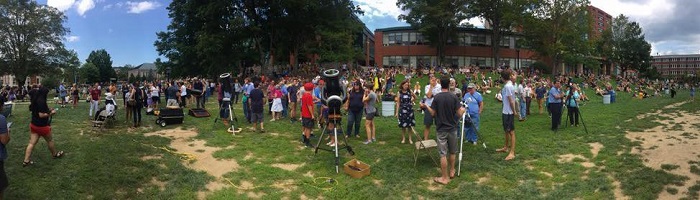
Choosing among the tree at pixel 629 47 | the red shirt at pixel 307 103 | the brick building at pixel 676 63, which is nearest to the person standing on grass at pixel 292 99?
the red shirt at pixel 307 103

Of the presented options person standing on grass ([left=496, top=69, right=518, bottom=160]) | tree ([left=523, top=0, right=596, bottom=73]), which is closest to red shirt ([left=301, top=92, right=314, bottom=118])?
person standing on grass ([left=496, top=69, right=518, bottom=160])

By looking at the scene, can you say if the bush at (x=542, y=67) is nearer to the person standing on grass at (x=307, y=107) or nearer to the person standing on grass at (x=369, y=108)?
the person standing on grass at (x=369, y=108)

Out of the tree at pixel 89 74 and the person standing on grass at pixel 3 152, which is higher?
the tree at pixel 89 74

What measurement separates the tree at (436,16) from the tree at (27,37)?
133ft

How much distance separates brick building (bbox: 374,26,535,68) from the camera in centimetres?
5134

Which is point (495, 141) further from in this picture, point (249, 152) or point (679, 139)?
point (249, 152)

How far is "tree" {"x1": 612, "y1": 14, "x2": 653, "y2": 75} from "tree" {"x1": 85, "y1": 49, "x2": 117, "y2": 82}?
409 feet

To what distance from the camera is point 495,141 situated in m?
10.5

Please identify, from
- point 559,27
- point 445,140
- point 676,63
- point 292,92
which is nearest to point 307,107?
point 445,140

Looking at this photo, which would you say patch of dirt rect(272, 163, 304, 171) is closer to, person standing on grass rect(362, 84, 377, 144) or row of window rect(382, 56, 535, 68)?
person standing on grass rect(362, 84, 377, 144)

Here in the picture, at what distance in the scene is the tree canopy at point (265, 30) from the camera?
35.2m

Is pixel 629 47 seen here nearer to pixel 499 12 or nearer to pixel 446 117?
pixel 499 12

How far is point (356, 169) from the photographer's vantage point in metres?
7.97

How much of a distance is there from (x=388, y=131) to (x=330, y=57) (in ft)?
81.0
